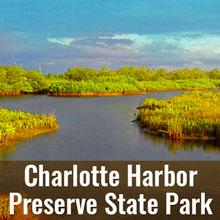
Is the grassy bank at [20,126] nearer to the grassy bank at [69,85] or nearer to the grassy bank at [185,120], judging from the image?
the grassy bank at [185,120]

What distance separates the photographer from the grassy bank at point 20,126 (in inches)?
795

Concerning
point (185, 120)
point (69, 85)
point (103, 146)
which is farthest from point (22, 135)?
point (69, 85)

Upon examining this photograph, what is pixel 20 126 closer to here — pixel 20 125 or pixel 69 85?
pixel 20 125

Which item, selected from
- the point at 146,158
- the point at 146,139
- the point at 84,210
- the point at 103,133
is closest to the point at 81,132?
the point at 103,133

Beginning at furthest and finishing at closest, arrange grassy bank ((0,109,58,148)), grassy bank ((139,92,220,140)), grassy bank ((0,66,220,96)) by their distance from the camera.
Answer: grassy bank ((0,66,220,96)) < grassy bank ((139,92,220,140)) < grassy bank ((0,109,58,148))

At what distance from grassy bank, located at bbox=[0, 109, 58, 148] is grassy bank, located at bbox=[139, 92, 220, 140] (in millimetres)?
5011

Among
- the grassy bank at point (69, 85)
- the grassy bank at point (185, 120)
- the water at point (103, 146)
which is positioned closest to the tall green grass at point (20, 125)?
the water at point (103, 146)

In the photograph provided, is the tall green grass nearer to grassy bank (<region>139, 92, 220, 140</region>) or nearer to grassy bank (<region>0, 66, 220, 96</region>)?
grassy bank (<region>139, 92, 220, 140</region>)

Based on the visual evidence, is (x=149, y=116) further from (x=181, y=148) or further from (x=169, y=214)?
(x=169, y=214)

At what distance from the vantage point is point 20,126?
22.1 meters

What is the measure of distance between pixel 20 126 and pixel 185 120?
744cm

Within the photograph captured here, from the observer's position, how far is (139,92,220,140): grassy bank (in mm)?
20500

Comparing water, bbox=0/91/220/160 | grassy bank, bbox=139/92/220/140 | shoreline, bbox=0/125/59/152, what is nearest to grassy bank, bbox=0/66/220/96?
grassy bank, bbox=139/92/220/140

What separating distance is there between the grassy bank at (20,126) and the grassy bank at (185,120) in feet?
16.4
